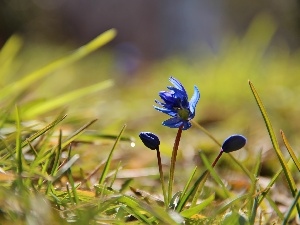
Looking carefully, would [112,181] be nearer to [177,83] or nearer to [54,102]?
[177,83]

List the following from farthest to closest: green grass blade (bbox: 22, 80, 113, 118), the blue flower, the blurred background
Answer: the blurred background
green grass blade (bbox: 22, 80, 113, 118)
the blue flower

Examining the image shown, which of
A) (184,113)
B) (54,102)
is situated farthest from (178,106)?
(54,102)

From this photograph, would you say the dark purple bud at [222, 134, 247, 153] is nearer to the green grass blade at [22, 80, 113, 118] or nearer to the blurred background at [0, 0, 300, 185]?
the blurred background at [0, 0, 300, 185]

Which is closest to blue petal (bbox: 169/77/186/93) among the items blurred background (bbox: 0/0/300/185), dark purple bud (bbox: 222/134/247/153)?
dark purple bud (bbox: 222/134/247/153)

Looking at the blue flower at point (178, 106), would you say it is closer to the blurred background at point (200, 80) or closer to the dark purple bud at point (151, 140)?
the dark purple bud at point (151, 140)

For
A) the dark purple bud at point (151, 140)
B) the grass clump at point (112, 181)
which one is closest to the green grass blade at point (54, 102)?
the grass clump at point (112, 181)

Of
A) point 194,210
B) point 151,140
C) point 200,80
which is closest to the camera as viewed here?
point 194,210

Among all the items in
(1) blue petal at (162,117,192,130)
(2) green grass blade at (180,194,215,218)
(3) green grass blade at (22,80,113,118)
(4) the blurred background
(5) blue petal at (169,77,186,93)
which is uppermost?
(4) the blurred background

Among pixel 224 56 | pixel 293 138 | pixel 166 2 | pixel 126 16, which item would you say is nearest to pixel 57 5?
pixel 126 16

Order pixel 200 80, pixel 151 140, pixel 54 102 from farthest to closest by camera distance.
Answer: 1. pixel 200 80
2. pixel 54 102
3. pixel 151 140

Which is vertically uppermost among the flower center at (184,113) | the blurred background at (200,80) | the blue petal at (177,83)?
the blurred background at (200,80)

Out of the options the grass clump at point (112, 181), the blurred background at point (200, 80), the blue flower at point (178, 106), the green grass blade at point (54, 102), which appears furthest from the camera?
the blurred background at point (200, 80)
